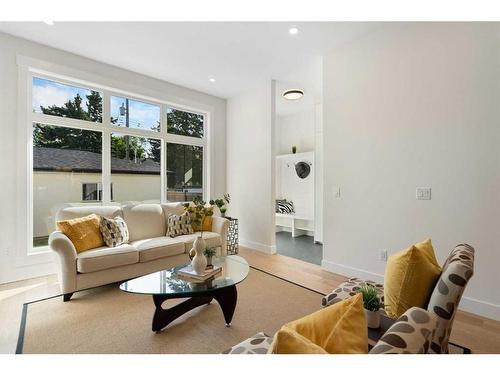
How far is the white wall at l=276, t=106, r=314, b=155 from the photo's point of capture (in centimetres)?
626

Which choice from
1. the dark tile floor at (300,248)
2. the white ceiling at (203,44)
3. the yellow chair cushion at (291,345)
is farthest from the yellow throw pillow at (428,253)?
the white ceiling at (203,44)

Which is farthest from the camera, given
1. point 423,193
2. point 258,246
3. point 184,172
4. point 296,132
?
point 296,132

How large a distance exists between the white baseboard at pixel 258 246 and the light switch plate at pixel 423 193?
2432mm

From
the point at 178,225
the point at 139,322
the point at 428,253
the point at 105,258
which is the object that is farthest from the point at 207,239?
the point at 428,253

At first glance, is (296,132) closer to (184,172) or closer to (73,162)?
(184,172)

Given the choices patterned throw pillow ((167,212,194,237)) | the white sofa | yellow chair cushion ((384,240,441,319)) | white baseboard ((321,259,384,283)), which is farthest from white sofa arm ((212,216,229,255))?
yellow chair cushion ((384,240,441,319))

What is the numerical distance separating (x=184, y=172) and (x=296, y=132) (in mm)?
3071

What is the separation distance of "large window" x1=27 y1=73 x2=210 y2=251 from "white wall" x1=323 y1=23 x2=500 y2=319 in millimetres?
2844

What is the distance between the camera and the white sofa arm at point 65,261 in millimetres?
2623

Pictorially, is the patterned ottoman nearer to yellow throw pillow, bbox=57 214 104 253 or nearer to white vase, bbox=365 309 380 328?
white vase, bbox=365 309 380 328

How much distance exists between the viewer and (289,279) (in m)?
3.29

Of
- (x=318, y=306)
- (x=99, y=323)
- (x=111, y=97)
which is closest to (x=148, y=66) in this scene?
(x=111, y=97)

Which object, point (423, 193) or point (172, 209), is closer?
point (423, 193)

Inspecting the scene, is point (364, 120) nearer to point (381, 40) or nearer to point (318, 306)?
point (381, 40)
